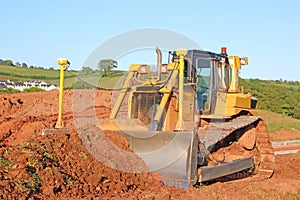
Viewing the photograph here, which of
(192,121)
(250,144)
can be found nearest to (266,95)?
(250,144)

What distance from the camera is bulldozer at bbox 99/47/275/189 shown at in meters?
8.09

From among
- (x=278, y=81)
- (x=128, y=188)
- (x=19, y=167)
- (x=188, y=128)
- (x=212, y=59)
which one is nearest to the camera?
(x=19, y=167)

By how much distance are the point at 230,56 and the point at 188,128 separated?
2575 millimetres

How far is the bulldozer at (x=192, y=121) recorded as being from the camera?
8.09 meters

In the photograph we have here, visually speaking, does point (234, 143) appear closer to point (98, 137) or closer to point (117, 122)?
point (117, 122)

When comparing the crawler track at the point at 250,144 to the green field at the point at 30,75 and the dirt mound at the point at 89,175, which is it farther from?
the green field at the point at 30,75

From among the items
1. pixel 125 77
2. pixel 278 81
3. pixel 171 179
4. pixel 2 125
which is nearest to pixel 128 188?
pixel 171 179

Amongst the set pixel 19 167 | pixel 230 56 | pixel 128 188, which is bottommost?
pixel 128 188

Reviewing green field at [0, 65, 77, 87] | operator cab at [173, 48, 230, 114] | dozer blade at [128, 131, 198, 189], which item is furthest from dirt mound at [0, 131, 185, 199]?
green field at [0, 65, 77, 87]

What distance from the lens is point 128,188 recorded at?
24.4 ft

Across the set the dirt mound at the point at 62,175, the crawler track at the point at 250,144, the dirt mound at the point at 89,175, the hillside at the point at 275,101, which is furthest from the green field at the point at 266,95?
the dirt mound at the point at 62,175

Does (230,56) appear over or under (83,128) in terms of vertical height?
over

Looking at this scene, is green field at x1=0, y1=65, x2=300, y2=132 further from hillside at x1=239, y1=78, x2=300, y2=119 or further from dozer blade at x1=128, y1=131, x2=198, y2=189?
dozer blade at x1=128, y1=131, x2=198, y2=189

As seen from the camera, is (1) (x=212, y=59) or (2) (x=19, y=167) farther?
(1) (x=212, y=59)
